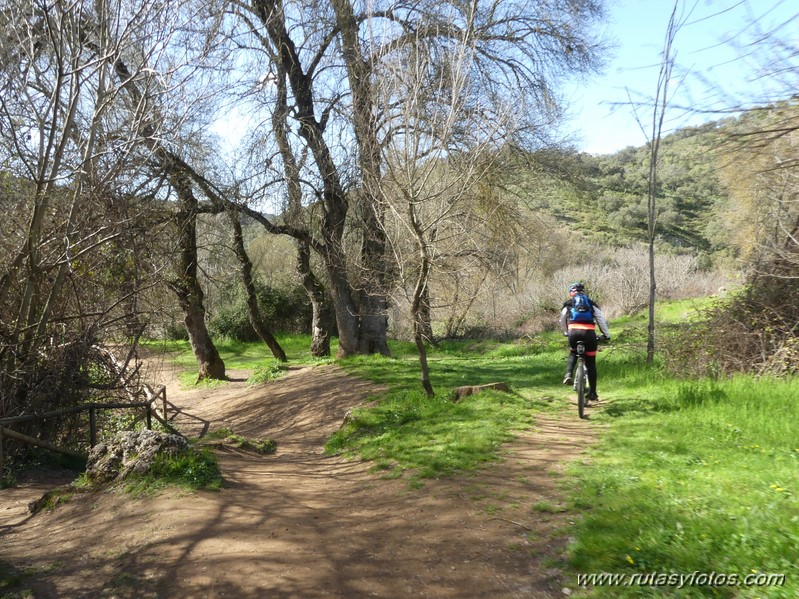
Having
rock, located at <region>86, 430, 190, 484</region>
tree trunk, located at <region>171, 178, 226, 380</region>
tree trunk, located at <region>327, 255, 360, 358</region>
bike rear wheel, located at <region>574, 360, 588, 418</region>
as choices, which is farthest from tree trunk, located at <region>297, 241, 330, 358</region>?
rock, located at <region>86, 430, 190, 484</region>

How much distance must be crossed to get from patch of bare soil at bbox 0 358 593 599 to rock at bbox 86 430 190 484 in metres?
0.32

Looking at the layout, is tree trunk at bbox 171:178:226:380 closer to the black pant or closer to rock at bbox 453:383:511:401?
rock at bbox 453:383:511:401

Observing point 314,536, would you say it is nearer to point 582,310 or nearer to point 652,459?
point 652,459

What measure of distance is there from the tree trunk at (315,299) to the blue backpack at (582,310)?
11.0 metres

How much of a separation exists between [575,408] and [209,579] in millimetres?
6197

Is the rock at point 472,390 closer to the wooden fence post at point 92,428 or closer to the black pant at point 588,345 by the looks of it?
the black pant at point 588,345

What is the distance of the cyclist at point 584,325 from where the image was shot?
8031mm

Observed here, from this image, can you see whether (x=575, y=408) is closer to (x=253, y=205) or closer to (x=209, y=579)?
(x=209, y=579)

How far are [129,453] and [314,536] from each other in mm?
2507

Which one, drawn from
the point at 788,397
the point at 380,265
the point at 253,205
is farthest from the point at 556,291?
the point at 788,397

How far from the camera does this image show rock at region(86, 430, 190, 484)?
592 cm

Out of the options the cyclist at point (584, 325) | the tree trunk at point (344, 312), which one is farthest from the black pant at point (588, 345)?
the tree trunk at point (344, 312)

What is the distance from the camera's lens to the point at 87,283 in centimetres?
838

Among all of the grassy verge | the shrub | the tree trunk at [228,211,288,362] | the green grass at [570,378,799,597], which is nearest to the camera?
the grassy verge
